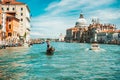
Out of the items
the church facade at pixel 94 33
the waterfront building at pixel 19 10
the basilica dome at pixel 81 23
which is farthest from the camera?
the basilica dome at pixel 81 23

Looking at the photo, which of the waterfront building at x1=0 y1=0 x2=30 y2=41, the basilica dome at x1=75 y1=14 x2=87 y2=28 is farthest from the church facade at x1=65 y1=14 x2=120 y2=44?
the waterfront building at x1=0 y1=0 x2=30 y2=41

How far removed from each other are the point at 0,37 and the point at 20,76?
28674mm

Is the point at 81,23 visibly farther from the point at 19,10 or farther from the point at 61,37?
the point at 19,10

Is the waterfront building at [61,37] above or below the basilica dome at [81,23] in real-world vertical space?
below

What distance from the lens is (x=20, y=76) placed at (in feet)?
49.1

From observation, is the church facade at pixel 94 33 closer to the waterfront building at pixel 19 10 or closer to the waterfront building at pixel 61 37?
the waterfront building at pixel 61 37

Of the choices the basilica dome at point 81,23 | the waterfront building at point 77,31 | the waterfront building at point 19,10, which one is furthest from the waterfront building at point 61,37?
the waterfront building at point 19,10

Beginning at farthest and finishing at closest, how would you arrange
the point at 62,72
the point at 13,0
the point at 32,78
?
1. the point at 13,0
2. the point at 62,72
3. the point at 32,78

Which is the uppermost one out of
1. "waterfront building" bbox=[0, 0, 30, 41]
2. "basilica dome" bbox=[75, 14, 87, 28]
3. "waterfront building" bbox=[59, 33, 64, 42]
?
"basilica dome" bbox=[75, 14, 87, 28]

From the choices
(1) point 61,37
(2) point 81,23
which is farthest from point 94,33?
(1) point 61,37

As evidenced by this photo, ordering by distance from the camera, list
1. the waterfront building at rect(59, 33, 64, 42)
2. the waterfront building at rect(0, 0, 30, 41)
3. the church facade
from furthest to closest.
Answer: the waterfront building at rect(59, 33, 64, 42), the church facade, the waterfront building at rect(0, 0, 30, 41)

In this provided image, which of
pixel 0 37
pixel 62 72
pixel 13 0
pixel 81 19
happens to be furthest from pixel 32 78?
pixel 81 19

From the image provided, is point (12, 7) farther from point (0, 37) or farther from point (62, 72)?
point (62, 72)

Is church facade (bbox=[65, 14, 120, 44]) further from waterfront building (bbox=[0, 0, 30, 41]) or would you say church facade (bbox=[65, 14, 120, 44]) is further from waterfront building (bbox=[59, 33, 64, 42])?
waterfront building (bbox=[0, 0, 30, 41])
